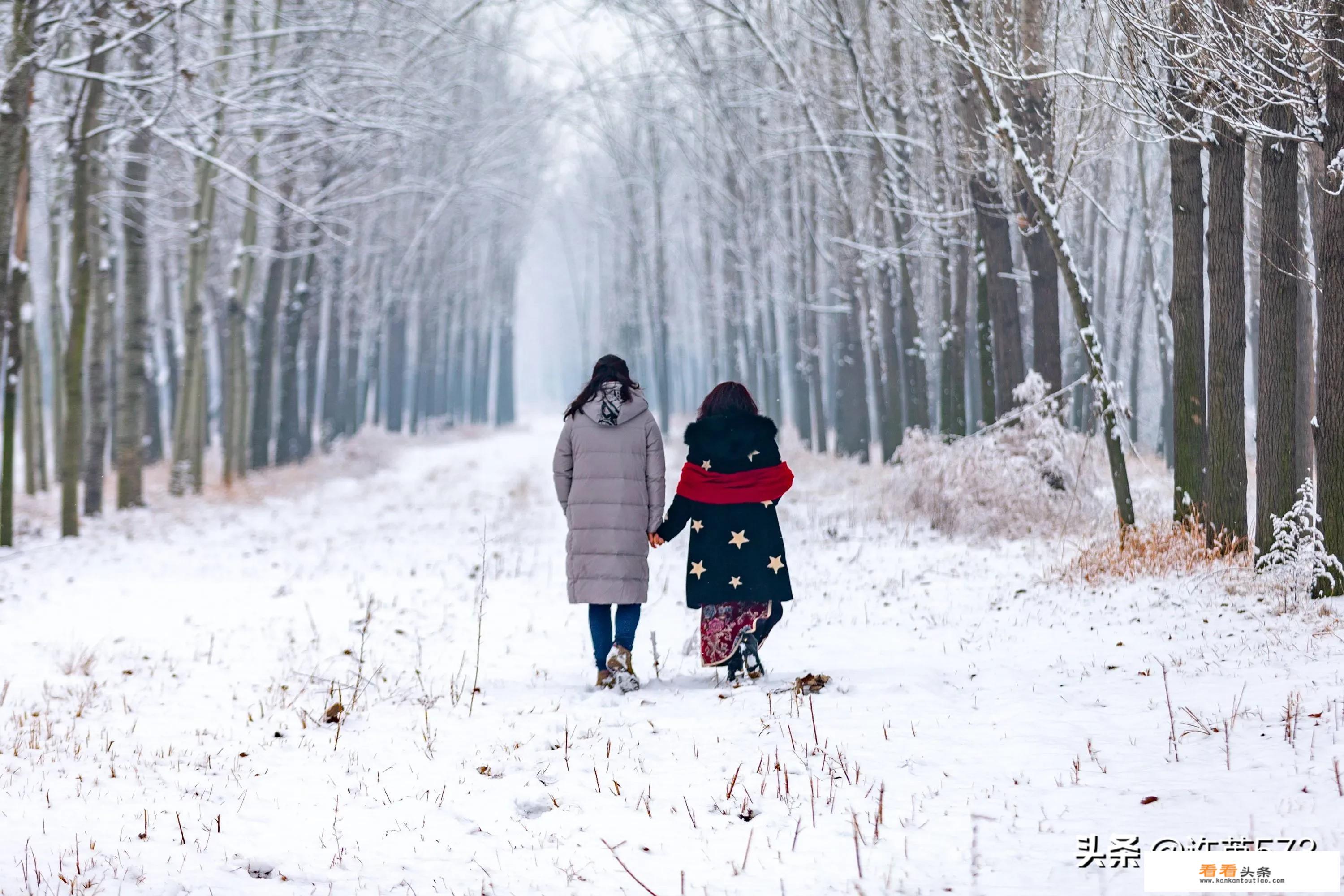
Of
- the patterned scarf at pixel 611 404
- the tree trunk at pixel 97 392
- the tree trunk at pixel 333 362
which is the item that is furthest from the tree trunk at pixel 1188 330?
the tree trunk at pixel 333 362

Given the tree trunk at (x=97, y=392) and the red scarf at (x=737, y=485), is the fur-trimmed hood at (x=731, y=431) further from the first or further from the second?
the tree trunk at (x=97, y=392)

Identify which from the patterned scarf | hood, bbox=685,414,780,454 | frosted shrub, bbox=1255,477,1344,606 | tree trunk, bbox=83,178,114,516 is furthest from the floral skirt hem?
tree trunk, bbox=83,178,114,516

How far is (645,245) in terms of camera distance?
39.1 metres

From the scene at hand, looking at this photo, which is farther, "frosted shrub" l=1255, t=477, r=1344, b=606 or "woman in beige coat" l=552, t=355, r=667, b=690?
"frosted shrub" l=1255, t=477, r=1344, b=606

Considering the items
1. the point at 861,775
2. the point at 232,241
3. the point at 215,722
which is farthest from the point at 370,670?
the point at 232,241

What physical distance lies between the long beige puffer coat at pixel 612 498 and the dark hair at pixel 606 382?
3 cm

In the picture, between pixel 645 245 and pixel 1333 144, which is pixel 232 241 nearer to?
pixel 645 245

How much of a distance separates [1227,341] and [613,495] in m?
5.27

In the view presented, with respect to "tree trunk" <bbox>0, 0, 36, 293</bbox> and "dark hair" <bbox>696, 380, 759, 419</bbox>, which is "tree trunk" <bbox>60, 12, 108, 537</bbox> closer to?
"tree trunk" <bbox>0, 0, 36, 293</bbox>

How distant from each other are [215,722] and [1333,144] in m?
7.61

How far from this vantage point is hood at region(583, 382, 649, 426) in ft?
20.4

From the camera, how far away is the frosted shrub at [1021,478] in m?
11.5

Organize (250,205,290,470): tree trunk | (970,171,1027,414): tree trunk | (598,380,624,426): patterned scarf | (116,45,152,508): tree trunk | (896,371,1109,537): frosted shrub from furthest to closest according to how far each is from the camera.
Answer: (250,205,290,470): tree trunk, (116,45,152,508): tree trunk, (970,171,1027,414): tree trunk, (896,371,1109,537): frosted shrub, (598,380,624,426): patterned scarf

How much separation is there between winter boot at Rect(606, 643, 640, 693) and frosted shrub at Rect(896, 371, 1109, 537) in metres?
6.28
